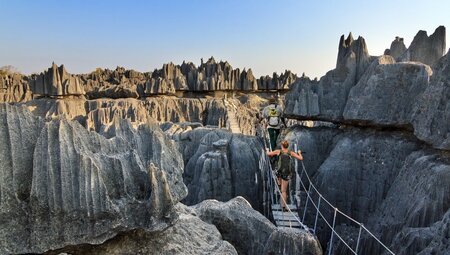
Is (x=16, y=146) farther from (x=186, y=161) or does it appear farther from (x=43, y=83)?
(x=43, y=83)

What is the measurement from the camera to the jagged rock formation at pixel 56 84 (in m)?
31.6

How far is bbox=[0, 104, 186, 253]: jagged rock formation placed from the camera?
3.50 m

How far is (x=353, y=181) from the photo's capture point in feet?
30.5

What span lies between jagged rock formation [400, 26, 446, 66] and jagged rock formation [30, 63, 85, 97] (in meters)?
28.8

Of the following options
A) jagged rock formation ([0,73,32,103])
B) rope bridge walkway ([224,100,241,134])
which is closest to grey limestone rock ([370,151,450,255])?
rope bridge walkway ([224,100,241,134])

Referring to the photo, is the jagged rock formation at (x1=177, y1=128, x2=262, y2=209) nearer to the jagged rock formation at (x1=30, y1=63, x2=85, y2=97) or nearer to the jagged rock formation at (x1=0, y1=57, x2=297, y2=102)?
the jagged rock formation at (x1=0, y1=57, x2=297, y2=102)

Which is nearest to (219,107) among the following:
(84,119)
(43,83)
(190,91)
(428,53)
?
(190,91)

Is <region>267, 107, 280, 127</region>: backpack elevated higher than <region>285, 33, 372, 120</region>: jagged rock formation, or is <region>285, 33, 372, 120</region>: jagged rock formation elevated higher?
<region>285, 33, 372, 120</region>: jagged rock formation

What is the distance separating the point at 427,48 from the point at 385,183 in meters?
4.10

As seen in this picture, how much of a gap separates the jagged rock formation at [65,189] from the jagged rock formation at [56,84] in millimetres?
30726

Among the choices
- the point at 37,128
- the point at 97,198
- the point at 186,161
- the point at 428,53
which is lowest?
the point at 186,161

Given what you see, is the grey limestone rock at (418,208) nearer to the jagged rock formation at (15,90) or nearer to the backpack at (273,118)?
the backpack at (273,118)

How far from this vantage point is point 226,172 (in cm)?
1187

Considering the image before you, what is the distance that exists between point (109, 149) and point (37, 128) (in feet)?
2.61
